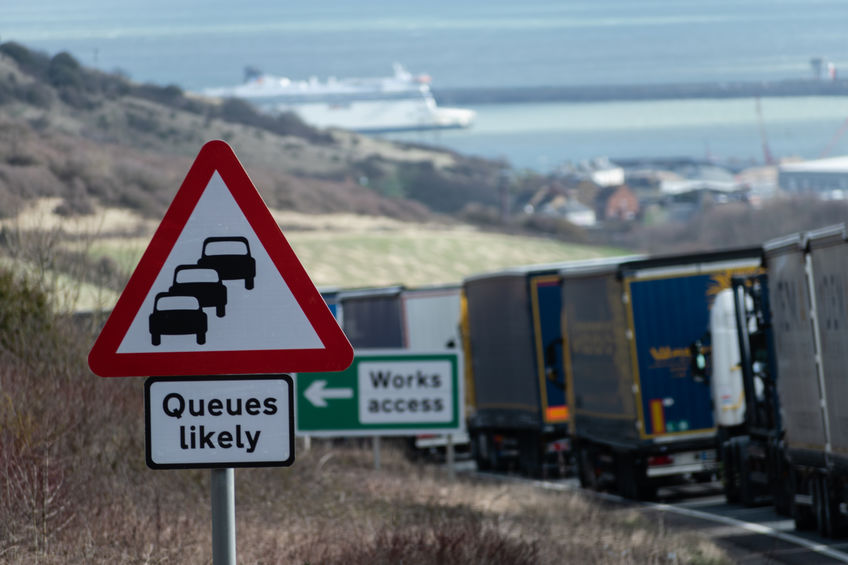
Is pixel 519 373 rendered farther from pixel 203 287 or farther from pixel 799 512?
pixel 203 287

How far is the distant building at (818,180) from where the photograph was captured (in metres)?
108

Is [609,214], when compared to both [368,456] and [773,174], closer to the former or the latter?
[773,174]

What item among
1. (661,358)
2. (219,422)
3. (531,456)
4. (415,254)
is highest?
(415,254)

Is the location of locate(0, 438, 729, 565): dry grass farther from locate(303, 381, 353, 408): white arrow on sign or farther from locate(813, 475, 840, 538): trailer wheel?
locate(813, 475, 840, 538): trailer wheel

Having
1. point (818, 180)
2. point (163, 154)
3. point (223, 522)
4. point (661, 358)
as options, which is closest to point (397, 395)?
point (661, 358)

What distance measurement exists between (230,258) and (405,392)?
961 centimetres

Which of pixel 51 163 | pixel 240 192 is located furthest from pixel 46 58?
pixel 240 192

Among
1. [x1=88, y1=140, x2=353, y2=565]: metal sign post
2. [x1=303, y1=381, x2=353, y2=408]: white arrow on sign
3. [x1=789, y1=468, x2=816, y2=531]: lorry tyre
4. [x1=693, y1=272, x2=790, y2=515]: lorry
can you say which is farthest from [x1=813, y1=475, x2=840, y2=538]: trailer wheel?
[x1=88, y1=140, x2=353, y2=565]: metal sign post

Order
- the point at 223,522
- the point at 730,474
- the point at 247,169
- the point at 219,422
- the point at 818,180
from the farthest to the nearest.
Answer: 1. the point at 818,180
2. the point at 247,169
3. the point at 730,474
4. the point at 219,422
5. the point at 223,522

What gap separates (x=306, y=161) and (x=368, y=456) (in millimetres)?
107234

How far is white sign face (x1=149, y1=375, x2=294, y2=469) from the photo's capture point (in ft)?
14.9

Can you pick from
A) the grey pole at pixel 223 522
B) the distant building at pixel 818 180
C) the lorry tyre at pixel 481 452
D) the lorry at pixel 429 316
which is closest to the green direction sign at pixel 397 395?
the grey pole at pixel 223 522

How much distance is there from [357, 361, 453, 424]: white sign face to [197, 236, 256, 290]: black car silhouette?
9.54 meters

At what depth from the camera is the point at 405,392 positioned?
14180 millimetres
